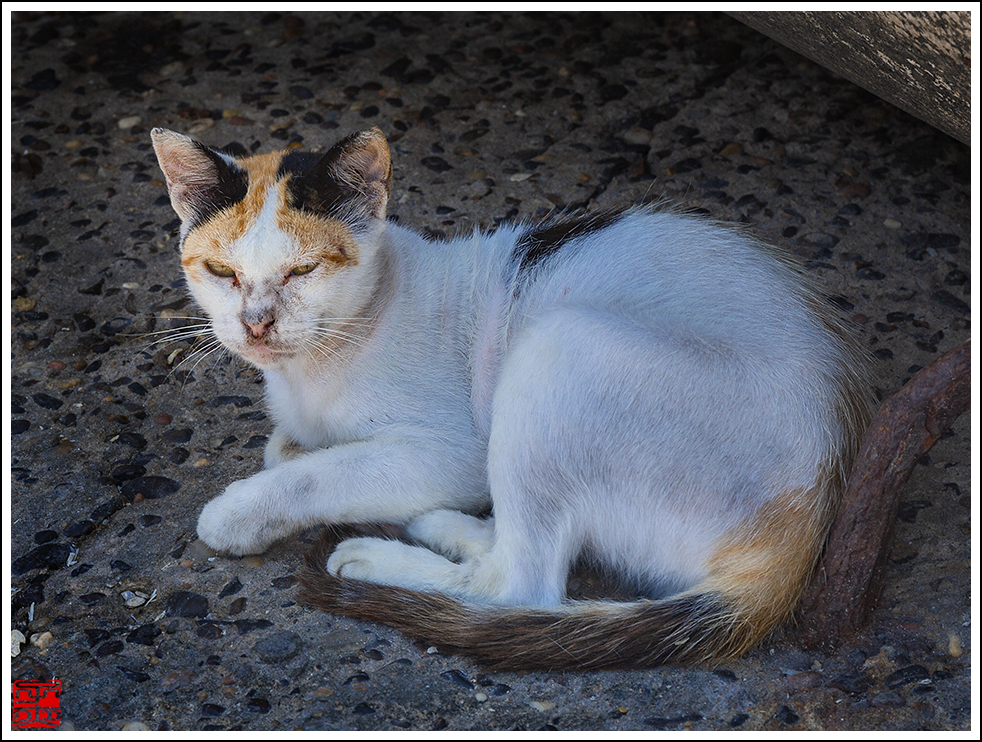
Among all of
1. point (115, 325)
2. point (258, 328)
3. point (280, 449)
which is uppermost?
point (258, 328)

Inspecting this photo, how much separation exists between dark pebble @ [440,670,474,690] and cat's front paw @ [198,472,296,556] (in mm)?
635

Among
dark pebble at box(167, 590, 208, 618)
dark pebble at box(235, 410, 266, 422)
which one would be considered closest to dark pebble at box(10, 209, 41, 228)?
dark pebble at box(235, 410, 266, 422)

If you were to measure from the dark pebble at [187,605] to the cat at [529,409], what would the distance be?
0.16 meters

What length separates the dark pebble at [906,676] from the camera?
7.55 ft

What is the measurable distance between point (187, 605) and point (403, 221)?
1892 millimetres

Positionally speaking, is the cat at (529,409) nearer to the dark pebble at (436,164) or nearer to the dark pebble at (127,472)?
the dark pebble at (127,472)

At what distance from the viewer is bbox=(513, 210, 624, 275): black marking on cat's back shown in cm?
289

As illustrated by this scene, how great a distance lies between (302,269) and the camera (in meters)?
2.55

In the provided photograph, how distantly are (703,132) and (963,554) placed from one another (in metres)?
2.43

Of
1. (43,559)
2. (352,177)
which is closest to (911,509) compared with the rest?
(352,177)

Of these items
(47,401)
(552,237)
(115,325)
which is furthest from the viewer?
(115,325)

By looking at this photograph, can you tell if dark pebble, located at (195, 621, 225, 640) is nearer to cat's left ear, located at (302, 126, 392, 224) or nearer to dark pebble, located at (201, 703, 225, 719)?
dark pebble, located at (201, 703, 225, 719)

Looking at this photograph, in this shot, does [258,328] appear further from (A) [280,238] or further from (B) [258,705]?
(B) [258,705]

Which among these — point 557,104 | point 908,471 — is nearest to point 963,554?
point 908,471
